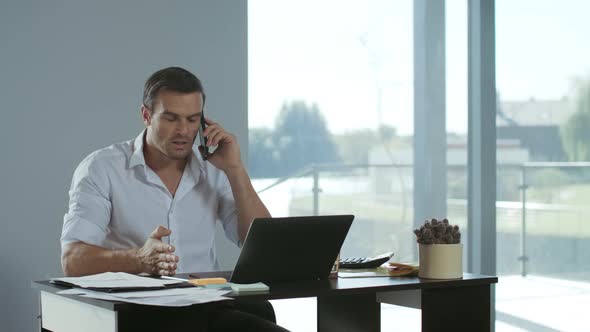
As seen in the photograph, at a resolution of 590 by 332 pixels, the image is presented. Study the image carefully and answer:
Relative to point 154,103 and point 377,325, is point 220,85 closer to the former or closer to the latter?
point 154,103

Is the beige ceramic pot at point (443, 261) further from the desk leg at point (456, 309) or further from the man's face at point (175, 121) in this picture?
the man's face at point (175, 121)

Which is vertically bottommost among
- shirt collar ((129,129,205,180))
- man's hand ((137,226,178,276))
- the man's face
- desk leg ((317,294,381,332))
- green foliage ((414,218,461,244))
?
desk leg ((317,294,381,332))

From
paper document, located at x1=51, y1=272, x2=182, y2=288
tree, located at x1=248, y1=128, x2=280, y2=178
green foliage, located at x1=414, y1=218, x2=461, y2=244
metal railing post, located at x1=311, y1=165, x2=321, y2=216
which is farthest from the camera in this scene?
metal railing post, located at x1=311, y1=165, x2=321, y2=216

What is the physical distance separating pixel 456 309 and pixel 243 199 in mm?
822

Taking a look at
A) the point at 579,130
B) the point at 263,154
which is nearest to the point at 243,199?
the point at 263,154

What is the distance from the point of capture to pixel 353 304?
2.28 meters

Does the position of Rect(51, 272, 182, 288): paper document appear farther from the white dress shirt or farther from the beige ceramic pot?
the beige ceramic pot

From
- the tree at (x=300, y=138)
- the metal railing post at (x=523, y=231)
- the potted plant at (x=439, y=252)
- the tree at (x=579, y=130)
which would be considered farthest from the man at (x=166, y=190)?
the tree at (x=579, y=130)

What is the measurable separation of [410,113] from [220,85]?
131 centimetres

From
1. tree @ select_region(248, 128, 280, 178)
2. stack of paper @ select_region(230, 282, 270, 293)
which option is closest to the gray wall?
tree @ select_region(248, 128, 280, 178)

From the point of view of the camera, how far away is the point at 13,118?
3.25m

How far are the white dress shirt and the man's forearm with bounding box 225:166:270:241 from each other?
74mm

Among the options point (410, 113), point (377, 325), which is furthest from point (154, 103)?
point (410, 113)

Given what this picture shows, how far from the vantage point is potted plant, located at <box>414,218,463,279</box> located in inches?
85.0
